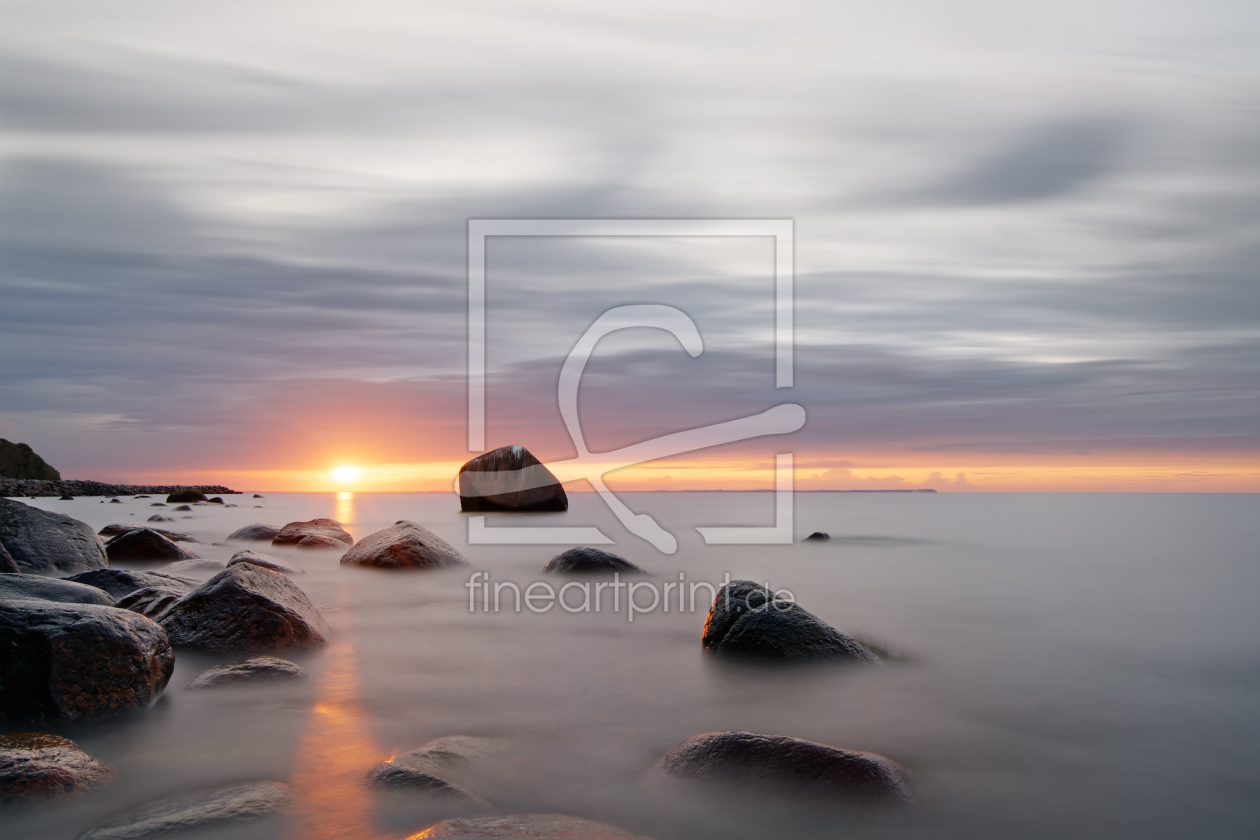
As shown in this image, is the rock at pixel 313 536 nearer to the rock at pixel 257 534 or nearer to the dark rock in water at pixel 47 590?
the rock at pixel 257 534

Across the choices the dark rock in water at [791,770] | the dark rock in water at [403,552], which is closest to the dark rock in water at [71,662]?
the dark rock in water at [791,770]

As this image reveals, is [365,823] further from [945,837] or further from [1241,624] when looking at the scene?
[1241,624]

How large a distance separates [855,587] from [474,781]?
9615mm

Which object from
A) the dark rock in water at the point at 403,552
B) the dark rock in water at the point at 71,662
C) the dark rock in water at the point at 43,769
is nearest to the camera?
the dark rock in water at the point at 43,769

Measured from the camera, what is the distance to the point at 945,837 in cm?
372

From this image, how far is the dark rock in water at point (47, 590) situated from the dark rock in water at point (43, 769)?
1.55 m

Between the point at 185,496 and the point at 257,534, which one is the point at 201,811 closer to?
the point at 257,534

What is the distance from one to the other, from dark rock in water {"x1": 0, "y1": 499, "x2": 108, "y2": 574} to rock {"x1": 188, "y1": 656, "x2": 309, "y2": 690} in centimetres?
499

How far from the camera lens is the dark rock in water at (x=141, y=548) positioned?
38.7 feet

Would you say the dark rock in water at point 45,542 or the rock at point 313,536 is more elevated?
the dark rock in water at point 45,542


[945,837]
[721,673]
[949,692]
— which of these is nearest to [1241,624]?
[949,692]

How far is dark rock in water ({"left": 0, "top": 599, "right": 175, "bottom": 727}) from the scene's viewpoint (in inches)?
181

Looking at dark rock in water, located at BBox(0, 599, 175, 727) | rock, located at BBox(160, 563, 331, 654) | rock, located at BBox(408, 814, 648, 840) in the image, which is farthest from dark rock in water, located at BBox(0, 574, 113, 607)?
rock, located at BBox(408, 814, 648, 840)

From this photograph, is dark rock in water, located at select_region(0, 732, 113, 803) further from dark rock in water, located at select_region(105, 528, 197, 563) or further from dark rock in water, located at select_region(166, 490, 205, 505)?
dark rock in water, located at select_region(166, 490, 205, 505)
